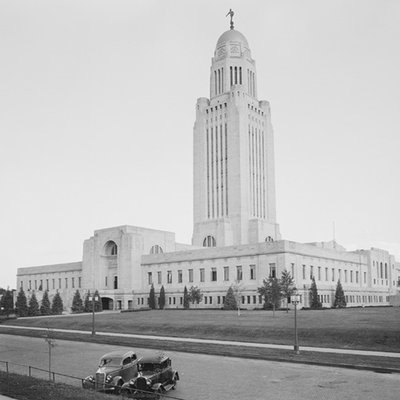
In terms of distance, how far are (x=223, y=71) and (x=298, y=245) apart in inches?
1909

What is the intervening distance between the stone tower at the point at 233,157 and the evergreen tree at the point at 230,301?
2508cm

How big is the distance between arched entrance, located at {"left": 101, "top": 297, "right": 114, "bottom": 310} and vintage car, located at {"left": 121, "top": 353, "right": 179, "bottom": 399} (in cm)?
7230

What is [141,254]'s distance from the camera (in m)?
95.7

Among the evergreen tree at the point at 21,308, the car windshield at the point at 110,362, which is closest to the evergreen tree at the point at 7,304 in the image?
the evergreen tree at the point at 21,308

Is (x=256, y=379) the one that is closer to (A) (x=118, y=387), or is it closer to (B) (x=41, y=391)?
(A) (x=118, y=387)

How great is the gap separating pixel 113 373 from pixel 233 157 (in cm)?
8584

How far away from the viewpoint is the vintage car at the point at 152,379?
2041 centimetres

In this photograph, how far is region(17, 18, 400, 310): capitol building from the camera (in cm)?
8075

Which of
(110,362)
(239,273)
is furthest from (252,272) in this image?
(110,362)

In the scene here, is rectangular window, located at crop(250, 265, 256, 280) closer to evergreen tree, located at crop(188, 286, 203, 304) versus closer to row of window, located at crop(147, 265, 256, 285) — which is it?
row of window, located at crop(147, 265, 256, 285)

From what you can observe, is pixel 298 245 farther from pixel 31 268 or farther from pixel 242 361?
pixel 31 268

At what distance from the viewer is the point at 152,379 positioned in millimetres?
20859

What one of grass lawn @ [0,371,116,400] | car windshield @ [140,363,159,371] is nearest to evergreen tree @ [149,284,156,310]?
grass lawn @ [0,371,116,400]

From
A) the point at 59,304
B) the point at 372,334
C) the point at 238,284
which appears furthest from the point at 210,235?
the point at 372,334
